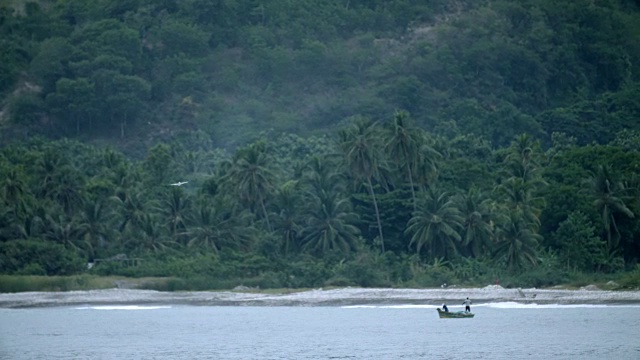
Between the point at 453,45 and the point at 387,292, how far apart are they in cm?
7005

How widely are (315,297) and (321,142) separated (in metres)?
36.4

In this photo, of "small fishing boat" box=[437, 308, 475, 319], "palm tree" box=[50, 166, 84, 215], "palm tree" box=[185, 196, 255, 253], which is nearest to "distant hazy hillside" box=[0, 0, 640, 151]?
"palm tree" box=[50, 166, 84, 215]

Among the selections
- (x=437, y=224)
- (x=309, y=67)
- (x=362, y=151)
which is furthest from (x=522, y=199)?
(x=309, y=67)

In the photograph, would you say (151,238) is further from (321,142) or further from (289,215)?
(321,142)

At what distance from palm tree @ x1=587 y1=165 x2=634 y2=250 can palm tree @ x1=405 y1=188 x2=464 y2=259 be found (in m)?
7.61

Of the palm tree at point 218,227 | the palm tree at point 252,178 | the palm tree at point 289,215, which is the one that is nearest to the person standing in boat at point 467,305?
the palm tree at point 289,215

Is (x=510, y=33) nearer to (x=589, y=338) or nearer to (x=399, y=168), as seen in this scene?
(x=399, y=168)

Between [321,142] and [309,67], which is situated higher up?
[309,67]

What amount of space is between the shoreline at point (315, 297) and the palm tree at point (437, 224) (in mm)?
3627

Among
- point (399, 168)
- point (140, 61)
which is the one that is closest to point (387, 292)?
point (399, 168)

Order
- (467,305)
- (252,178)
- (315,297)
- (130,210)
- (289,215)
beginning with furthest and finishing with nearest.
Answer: (289,215), (252,178), (130,210), (315,297), (467,305)

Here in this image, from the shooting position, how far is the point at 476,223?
251 feet

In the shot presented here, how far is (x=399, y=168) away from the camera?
272 ft

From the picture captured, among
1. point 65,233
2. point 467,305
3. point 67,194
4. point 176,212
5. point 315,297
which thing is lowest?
point 467,305
